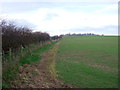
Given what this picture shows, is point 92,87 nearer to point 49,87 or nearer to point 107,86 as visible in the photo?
point 107,86

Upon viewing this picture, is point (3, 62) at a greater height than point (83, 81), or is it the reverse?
point (3, 62)

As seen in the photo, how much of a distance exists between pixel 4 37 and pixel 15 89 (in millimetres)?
6825

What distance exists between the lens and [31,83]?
9352mm

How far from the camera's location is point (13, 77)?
9352 mm

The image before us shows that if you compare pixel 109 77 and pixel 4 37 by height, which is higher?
pixel 4 37

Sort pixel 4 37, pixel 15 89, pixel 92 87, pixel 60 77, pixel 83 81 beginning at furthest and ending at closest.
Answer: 1. pixel 4 37
2. pixel 60 77
3. pixel 83 81
4. pixel 92 87
5. pixel 15 89

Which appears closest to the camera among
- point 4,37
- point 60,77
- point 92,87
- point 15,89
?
point 15,89

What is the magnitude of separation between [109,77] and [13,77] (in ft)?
16.3

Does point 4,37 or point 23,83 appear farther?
point 4,37

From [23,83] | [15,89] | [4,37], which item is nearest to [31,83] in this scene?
[23,83]

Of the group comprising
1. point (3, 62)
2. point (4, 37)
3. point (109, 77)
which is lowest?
point (109, 77)

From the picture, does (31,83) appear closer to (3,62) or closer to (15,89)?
(15,89)

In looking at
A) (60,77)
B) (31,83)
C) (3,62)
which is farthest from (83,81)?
(3,62)

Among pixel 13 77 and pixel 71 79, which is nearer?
pixel 13 77
